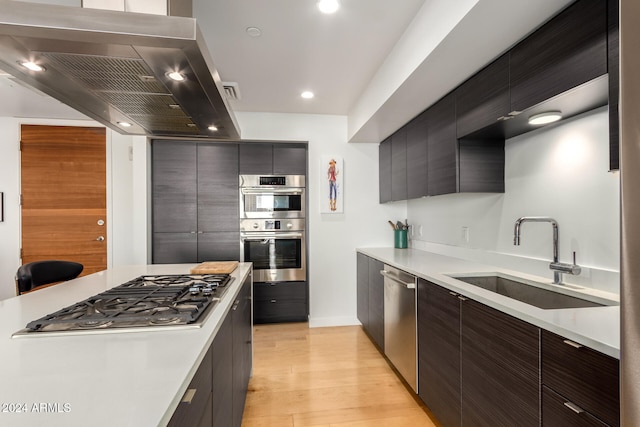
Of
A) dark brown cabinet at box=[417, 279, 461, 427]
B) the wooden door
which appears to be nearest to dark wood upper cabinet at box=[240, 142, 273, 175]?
the wooden door

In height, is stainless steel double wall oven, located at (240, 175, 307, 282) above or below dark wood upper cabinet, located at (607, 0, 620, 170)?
below

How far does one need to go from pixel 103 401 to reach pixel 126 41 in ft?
3.11

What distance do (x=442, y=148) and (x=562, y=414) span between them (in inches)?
68.0

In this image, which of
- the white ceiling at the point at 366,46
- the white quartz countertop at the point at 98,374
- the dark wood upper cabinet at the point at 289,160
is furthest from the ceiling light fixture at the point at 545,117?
the dark wood upper cabinet at the point at 289,160

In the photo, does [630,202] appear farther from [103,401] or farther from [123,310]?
[123,310]

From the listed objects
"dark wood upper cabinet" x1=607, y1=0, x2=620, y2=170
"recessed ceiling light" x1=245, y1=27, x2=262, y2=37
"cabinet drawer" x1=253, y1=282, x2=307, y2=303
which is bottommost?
"cabinet drawer" x1=253, y1=282, x2=307, y2=303

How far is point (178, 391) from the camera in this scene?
26.5 inches

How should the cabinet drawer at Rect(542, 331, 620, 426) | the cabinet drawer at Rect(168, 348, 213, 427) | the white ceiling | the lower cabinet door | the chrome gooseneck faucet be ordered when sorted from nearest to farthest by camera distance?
1. the cabinet drawer at Rect(168, 348, 213, 427)
2. the cabinet drawer at Rect(542, 331, 620, 426)
3. the lower cabinet door
4. the white ceiling
5. the chrome gooseneck faucet

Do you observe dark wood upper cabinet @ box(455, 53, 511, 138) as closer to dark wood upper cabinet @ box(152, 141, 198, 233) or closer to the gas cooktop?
the gas cooktop

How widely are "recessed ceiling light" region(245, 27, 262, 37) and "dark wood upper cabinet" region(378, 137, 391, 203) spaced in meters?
1.87

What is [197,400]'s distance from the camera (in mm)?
872

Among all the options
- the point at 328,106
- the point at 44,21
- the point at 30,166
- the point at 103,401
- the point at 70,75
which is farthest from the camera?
the point at 30,166

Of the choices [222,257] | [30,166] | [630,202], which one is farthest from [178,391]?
[30,166]

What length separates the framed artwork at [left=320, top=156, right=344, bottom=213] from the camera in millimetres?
3709
